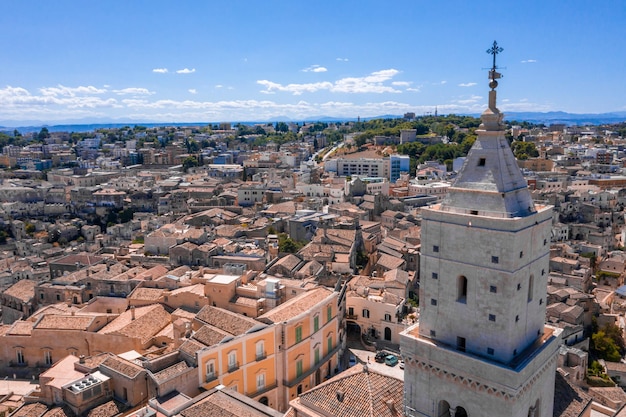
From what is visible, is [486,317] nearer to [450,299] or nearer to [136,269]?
[450,299]

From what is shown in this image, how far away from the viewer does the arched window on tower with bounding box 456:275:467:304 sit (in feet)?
42.1

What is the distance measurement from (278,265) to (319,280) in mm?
3361

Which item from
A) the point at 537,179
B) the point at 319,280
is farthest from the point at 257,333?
the point at 537,179

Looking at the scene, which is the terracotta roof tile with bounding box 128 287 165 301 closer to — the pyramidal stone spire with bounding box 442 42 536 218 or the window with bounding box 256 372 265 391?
the window with bounding box 256 372 265 391

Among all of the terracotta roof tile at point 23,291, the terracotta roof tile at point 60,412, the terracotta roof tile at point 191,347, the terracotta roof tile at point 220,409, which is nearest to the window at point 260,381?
the terracotta roof tile at point 191,347

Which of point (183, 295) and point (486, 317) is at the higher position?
point (486, 317)

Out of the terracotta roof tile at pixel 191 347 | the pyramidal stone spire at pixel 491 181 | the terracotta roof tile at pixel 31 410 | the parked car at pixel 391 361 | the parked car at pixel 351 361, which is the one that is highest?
the pyramidal stone spire at pixel 491 181

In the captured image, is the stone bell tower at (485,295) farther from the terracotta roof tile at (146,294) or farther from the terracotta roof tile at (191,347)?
the terracotta roof tile at (146,294)

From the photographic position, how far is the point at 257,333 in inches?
1011

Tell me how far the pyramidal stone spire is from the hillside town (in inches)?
15.5

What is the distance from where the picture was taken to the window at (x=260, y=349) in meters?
25.8

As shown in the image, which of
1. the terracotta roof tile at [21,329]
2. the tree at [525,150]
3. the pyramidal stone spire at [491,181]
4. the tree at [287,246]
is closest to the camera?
the pyramidal stone spire at [491,181]

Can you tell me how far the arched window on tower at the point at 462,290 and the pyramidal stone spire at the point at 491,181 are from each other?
174 cm

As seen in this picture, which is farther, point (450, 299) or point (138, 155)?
point (138, 155)
